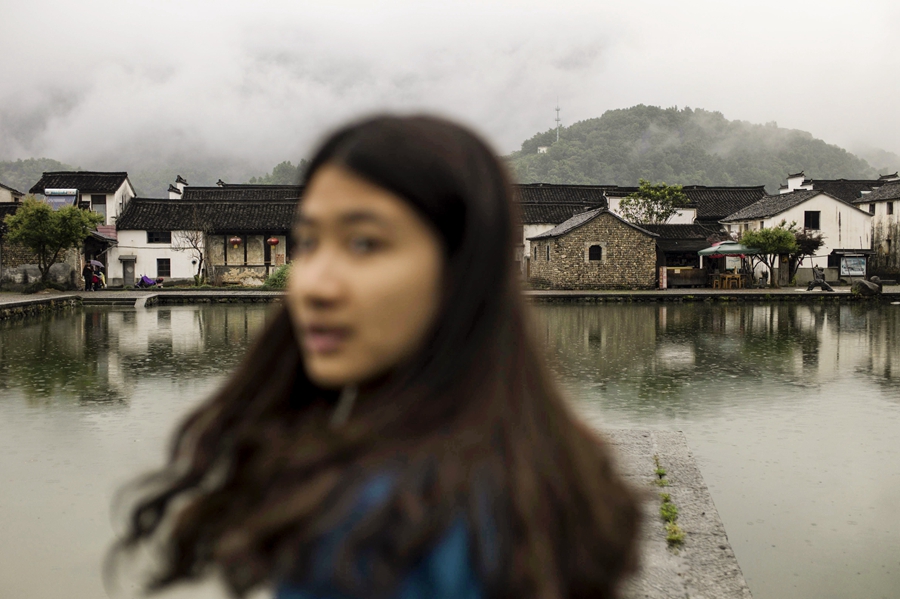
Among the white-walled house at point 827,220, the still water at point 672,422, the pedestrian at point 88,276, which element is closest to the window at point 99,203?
the pedestrian at point 88,276

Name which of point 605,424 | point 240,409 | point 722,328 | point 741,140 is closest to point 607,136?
point 741,140

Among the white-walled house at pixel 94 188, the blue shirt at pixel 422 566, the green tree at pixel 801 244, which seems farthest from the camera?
the white-walled house at pixel 94 188

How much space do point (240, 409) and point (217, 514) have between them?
0.13 m

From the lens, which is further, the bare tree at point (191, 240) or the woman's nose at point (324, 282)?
the bare tree at point (191, 240)

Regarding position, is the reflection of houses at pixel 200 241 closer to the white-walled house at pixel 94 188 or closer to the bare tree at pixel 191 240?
the bare tree at pixel 191 240

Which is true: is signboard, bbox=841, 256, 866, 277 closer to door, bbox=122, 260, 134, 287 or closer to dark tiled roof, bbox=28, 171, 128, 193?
door, bbox=122, 260, 134, 287

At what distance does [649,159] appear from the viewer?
92188 millimetres

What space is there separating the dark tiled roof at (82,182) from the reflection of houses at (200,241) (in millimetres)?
1314

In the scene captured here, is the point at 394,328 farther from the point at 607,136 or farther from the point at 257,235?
the point at 607,136

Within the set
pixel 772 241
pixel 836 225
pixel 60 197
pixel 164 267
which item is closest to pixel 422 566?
pixel 772 241

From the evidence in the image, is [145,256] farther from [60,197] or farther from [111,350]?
[111,350]

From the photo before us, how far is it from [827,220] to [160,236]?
1189 inches

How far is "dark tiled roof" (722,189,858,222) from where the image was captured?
37375mm

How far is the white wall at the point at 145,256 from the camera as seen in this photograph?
37.3 meters
